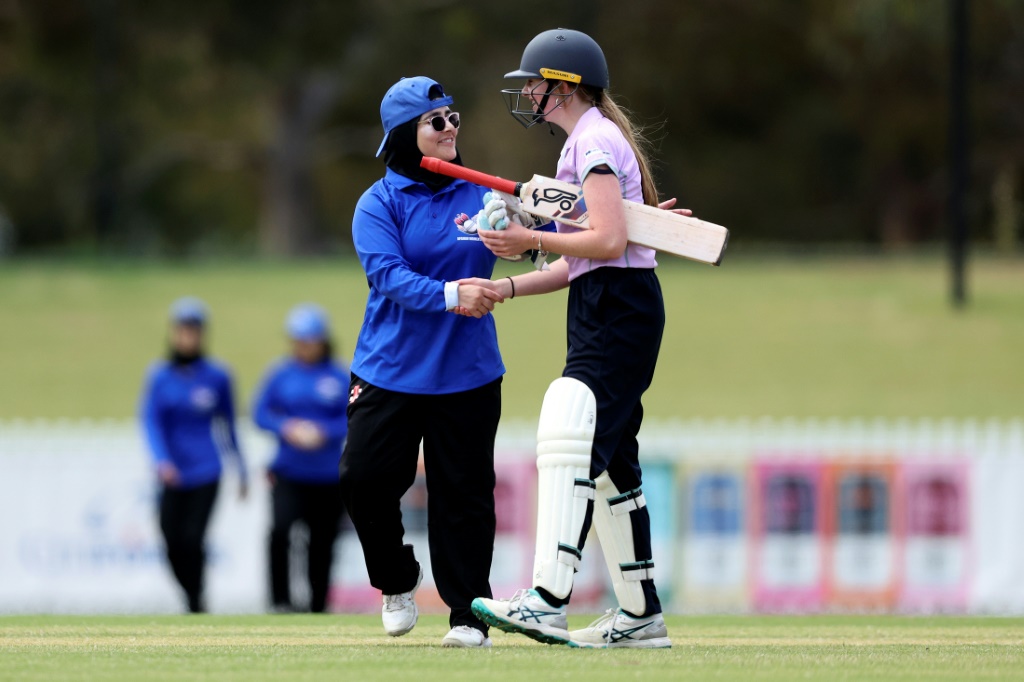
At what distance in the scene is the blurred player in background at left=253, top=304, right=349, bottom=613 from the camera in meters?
9.43

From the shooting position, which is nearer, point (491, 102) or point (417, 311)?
point (417, 311)

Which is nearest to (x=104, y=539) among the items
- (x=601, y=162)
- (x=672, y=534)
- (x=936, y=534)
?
(x=672, y=534)

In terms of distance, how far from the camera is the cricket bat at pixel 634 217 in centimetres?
495

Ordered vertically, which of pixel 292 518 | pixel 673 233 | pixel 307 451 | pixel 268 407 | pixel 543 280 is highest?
pixel 673 233

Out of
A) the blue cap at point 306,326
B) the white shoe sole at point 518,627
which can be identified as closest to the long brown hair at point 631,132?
the white shoe sole at point 518,627

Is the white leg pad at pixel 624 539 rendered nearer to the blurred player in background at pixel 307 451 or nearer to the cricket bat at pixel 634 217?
the cricket bat at pixel 634 217

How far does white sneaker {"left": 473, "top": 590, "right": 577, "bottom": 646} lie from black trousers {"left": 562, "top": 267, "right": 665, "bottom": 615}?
0.72 feet

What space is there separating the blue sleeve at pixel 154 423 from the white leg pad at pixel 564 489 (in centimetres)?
510

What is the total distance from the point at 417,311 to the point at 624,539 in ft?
3.20

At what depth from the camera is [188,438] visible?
970 cm

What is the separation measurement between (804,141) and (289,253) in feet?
35.2

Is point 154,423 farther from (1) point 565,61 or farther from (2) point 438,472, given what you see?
(1) point 565,61

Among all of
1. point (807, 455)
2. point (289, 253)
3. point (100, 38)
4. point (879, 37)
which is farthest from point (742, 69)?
point (807, 455)

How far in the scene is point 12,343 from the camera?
59.2 feet
